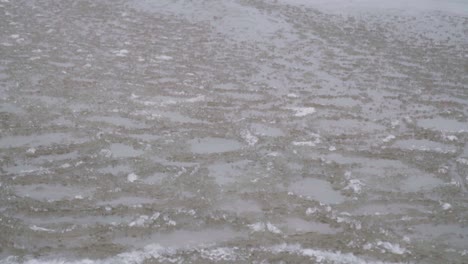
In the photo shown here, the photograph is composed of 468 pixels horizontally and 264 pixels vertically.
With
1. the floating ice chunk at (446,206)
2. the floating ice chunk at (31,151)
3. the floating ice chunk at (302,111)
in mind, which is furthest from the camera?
the floating ice chunk at (302,111)

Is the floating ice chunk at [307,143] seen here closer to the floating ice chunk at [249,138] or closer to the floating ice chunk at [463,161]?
the floating ice chunk at [249,138]

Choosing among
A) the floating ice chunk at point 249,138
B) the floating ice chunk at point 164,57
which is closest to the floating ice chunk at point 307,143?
the floating ice chunk at point 249,138

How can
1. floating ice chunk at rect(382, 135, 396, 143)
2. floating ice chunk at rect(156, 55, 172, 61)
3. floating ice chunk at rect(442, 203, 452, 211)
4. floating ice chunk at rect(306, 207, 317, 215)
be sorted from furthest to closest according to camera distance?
floating ice chunk at rect(156, 55, 172, 61)
floating ice chunk at rect(382, 135, 396, 143)
floating ice chunk at rect(442, 203, 452, 211)
floating ice chunk at rect(306, 207, 317, 215)

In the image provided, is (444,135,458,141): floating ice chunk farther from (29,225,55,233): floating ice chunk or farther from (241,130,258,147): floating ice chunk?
(29,225,55,233): floating ice chunk

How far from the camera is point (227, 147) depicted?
655 centimetres

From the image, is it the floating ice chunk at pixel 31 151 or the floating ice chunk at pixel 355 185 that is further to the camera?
the floating ice chunk at pixel 31 151

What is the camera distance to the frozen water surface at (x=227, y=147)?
15.5ft

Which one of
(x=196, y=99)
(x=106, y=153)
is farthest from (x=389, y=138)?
(x=106, y=153)

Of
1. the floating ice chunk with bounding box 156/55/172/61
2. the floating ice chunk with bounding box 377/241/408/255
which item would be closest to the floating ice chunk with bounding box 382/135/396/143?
the floating ice chunk with bounding box 377/241/408/255

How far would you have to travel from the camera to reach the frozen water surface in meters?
4.72

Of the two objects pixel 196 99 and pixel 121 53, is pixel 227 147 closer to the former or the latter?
pixel 196 99

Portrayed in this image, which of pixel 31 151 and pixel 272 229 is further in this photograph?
pixel 31 151

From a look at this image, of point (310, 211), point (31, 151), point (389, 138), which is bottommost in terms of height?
point (31, 151)

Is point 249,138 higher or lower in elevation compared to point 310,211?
higher
